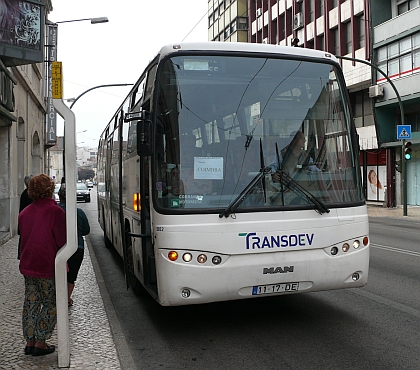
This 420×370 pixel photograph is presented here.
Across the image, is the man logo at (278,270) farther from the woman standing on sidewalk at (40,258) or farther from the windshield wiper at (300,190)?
the woman standing on sidewalk at (40,258)

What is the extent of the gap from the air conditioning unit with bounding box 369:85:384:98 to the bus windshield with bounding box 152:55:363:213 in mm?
27155

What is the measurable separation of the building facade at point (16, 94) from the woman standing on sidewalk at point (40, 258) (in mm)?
7076

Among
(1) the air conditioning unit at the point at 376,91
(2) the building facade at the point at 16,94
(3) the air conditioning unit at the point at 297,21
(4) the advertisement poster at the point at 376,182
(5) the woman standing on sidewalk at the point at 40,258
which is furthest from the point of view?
(3) the air conditioning unit at the point at 297,21

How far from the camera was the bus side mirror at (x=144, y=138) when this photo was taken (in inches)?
225

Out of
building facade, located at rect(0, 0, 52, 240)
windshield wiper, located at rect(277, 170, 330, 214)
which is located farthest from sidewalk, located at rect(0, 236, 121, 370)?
building facade, located at rect(0, 0, 52, 240)

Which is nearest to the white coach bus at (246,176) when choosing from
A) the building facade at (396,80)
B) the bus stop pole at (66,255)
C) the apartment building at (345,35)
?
the bus stop pole at (66,255)

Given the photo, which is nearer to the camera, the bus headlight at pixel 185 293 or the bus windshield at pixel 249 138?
the bus headlight at pixel 185 293

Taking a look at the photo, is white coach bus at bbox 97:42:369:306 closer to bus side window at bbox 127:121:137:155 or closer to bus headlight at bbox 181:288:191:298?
bus headlight at bbox 181:288:191:298

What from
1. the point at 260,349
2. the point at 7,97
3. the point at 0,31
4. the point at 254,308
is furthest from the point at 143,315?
the point at 7,97

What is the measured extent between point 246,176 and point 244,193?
19cm

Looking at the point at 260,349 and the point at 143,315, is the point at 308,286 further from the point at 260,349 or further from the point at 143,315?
the point at 143,315

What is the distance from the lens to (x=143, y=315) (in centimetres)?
705

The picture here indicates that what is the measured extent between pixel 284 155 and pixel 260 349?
201 cm

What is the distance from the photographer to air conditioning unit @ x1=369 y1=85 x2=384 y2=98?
3200 centimetres
